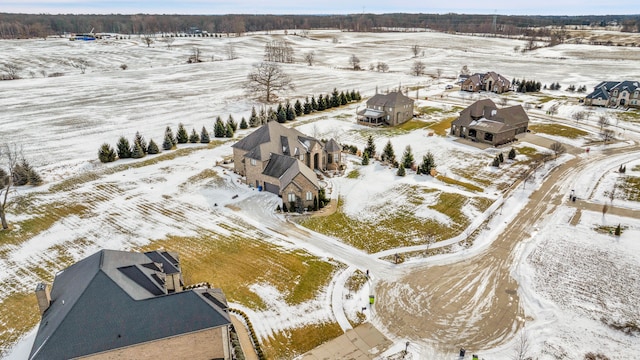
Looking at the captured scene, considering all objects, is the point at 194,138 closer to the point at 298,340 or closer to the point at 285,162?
the point at 285,162

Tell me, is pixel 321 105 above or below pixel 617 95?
below

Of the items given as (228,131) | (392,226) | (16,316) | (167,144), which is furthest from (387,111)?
(16,316)

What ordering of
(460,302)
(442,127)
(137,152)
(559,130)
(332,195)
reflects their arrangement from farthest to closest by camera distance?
(442,127) < (559,130) < (137,152) < (332,195) < (460,302)

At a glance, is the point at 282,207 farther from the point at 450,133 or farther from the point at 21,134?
the point at 21,134

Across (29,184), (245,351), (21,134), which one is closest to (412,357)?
(245,351)

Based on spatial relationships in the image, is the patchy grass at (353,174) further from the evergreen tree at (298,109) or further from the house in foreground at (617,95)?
the house in foreground at (617,95)

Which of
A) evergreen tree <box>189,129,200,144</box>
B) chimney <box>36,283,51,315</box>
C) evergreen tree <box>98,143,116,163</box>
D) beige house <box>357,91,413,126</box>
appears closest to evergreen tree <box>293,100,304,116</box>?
beige house <box>357,91,413,126</box>
